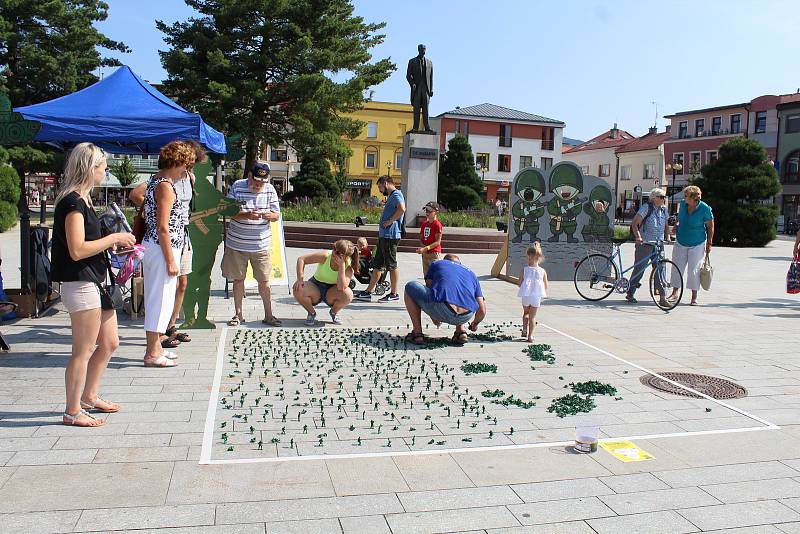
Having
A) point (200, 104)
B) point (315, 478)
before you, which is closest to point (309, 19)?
point (200, 104)

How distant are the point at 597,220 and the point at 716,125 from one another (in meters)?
61.3

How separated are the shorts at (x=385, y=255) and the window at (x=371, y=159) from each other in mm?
64337

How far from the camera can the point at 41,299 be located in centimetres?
870

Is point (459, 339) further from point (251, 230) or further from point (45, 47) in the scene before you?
point (45, 47)

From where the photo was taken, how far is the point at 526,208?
13641 mm

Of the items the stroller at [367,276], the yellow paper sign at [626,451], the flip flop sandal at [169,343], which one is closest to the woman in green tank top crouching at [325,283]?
the flip flop sandal at [169,343]

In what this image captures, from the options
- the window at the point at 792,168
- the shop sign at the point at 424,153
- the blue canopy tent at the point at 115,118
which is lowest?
the blue canopy tent at the point at 115,118

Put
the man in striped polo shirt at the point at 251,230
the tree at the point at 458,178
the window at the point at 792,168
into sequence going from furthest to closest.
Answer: the window at the point at 792,168, the tree at the point at 458,178, the man in striped polo shirt at the point at 251,230

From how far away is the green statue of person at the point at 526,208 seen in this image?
1360 centimetres

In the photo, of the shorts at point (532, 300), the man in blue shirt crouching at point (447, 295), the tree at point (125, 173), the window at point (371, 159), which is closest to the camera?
the man in blue shirt crouching at point (447, 295)

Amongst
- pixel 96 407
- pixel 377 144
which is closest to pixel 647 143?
pixel 377 144

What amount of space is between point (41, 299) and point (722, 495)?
7.82 meters

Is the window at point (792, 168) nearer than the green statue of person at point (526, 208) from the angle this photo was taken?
No

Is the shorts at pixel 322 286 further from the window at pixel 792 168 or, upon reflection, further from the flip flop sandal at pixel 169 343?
the window at pixel 792 168
